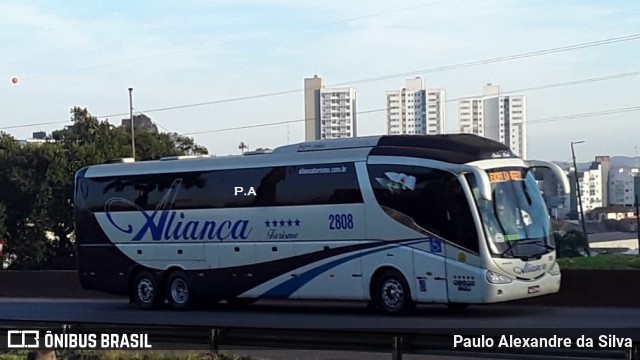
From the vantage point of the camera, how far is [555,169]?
2230 centimetres

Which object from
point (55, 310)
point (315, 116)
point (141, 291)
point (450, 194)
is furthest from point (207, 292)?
point (315, 116)

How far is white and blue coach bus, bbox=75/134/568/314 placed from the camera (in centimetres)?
2091

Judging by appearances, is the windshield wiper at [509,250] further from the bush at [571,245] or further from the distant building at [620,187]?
the distant building at [620,187]

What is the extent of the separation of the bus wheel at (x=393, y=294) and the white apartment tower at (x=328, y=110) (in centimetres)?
8182

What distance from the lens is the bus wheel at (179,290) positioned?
25.5m

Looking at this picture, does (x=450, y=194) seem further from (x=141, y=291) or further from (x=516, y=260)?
(x=141, y=291)

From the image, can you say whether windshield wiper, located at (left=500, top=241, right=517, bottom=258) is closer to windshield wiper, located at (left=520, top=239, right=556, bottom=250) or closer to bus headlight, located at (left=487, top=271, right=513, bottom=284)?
windshield wiper, located at (left=520, top=239, right=556, bottom=250)

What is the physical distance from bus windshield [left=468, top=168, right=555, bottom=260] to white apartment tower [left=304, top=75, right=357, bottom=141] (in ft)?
270

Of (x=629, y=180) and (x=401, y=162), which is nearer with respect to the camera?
(x=401, y=162)

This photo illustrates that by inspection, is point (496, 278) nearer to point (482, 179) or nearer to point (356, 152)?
point (482, 179)

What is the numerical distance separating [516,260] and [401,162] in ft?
9.60

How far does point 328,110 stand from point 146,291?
87.3 metres

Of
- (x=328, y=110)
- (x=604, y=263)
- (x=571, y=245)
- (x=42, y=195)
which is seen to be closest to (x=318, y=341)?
(x=604, y=263)

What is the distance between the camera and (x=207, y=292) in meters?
25.2
